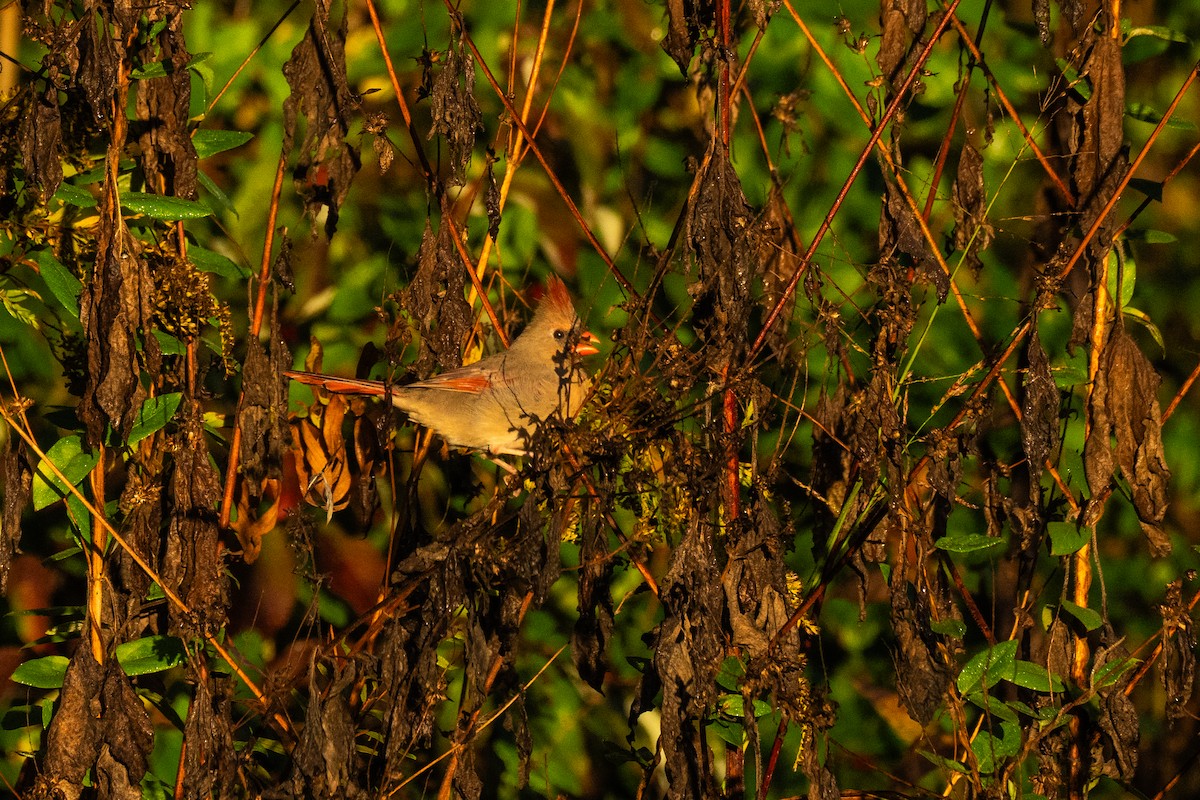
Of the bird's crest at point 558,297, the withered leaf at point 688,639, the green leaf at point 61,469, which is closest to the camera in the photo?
the withered leaf at point 688,639

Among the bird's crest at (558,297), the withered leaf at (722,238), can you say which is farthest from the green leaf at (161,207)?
the bird's crest at (558,297)

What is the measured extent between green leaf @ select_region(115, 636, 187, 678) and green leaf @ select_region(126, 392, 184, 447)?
16.2 inches

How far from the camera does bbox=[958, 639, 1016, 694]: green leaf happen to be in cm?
248

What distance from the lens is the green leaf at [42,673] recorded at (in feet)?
8.23

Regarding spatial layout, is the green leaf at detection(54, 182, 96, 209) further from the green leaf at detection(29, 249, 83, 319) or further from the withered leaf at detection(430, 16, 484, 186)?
the withered leaf at detection(430, 16, 484, 186)

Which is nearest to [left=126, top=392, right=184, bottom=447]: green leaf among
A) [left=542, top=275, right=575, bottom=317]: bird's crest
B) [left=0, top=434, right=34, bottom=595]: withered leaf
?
[left=0, top=434, right=34, bottom=595]: withered leaf

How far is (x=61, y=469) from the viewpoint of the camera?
95.3 inches

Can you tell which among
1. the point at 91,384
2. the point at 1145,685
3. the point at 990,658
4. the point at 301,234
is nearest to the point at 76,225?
the point at 91,384

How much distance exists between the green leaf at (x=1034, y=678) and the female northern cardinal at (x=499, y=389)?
1.08 meters

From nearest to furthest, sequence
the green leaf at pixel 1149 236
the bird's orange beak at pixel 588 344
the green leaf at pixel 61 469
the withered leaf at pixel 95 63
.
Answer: the withered leaf at pixel 95 63 → the green leaf at pixel 61 469 → the green leaf at pixel 1149 236 → the bird's orange beak at pixel 588 344

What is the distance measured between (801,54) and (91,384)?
248cm

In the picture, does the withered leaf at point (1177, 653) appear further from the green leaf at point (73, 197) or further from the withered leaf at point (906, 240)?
the green leaf at point (73, 197)

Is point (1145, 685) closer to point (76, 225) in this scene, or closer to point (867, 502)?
point (867, 502)

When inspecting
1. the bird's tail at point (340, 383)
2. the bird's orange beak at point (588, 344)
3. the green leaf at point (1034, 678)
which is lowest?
the green leaf at point (1034, 678)
